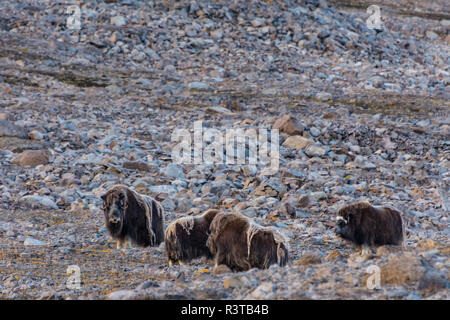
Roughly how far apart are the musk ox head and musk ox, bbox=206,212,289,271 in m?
1.44

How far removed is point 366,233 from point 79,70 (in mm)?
11453

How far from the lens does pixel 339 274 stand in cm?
470

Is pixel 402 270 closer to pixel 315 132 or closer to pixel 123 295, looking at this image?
pixel 123 295

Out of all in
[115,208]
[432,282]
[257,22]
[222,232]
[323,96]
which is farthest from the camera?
[257,22]

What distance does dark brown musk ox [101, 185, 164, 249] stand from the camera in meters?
7.24

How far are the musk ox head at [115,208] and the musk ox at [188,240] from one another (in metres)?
0.84

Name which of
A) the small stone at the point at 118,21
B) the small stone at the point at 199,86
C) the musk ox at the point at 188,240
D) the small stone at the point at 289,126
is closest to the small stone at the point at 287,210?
the musk ox at the point at 188,240

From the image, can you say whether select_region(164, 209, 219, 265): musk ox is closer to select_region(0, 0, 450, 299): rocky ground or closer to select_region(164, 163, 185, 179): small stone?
select_region(0, 0, 450, 299): rocky ground

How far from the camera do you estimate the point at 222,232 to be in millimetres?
6121

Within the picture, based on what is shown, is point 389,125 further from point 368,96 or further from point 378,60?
point 378,60

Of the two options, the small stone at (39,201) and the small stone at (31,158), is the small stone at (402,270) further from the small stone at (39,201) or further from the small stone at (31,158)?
the small stone at (31,158)

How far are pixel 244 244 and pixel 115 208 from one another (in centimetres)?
186

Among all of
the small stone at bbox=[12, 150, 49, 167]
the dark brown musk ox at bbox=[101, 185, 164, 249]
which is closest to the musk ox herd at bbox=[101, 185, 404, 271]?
the dark brown musk ox at bbox=[101, 185, 164, 249]

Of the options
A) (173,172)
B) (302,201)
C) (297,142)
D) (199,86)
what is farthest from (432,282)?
(199,86)
